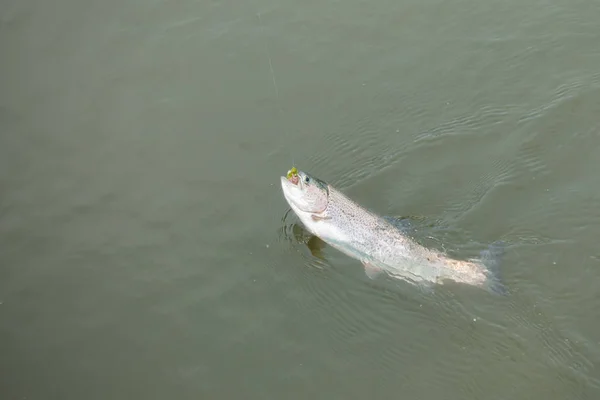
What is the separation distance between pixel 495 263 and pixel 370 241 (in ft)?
3.73

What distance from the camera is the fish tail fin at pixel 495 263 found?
6.01 m

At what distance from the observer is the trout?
20.0 feet

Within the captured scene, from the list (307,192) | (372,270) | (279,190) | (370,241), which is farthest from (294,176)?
(372,270)

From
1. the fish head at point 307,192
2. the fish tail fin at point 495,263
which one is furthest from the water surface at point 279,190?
the fish head at point 307,192

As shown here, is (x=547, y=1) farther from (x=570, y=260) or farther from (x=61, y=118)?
(x=61, y=118)

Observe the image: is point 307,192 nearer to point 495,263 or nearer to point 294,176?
point 294,176

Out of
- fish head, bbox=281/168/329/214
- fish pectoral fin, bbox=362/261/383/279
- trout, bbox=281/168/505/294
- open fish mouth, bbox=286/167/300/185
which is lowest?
fish pectoral fin, bbox=362/261/383/279

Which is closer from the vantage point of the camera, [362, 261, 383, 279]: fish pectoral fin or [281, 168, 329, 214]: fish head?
[362, 261, 383, 279]: fish pectoral fin

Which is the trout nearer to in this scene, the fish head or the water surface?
the fish head

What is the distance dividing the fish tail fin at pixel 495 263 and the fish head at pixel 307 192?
61.1 inches

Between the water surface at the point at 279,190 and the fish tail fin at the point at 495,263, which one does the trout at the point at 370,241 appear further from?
the water surface at the point at 279,190

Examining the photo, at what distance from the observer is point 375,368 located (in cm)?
577

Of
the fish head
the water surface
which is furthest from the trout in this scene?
the water surface

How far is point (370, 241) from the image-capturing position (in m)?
6.29
